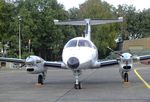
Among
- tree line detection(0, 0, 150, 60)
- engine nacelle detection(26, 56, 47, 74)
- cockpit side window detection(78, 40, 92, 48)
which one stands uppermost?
tree line detection(0, 0, 150, 60)

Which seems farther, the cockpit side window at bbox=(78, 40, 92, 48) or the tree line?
the tree line

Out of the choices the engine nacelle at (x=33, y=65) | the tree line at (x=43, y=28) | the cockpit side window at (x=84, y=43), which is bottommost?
the engine nacelle at (x=33, y=65)

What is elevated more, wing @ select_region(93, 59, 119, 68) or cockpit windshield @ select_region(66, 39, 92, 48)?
cockpit windshield @ select_region(66, 39, 92, 48)

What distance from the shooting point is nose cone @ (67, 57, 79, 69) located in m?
19.9

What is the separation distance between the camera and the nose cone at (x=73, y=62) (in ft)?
65.2

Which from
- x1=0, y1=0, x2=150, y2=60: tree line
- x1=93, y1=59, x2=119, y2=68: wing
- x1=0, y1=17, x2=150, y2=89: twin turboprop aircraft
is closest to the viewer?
x1=0, y1=17, x2=150, y2=89: twin turboprop aircraft

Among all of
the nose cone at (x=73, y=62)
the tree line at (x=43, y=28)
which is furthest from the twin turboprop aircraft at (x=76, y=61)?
the tree line at (x=43, y=28)

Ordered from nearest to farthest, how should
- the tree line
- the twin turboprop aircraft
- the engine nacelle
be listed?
the twin turboprop aircraft
the engine nacelle
the tree line

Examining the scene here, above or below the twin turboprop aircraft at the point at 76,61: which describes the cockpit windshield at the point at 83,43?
above

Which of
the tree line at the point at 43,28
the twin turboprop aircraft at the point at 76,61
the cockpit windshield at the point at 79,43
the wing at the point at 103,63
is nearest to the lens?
the twin turboprop aircraft at the point at 76,61

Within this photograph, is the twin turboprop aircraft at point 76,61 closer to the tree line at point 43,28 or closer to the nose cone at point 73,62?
the nose cone at point 73,62

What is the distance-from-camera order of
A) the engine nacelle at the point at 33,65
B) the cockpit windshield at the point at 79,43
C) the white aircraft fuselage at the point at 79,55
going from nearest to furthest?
the white aircraft fuselage at the point at 79,55, the cockpit windshield at the point at 79,43, the engine nacelle at the point at 33,65

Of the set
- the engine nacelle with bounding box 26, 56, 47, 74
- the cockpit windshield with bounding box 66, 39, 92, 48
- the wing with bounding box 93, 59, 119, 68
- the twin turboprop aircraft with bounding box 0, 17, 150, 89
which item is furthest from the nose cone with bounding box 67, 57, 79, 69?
the engine nacelle with bounding box 26, 56, 47, 74

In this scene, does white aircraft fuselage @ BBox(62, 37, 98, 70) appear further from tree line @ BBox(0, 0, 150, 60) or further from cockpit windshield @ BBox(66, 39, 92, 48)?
tree line @ BBox(0, 0, 150, 60)
